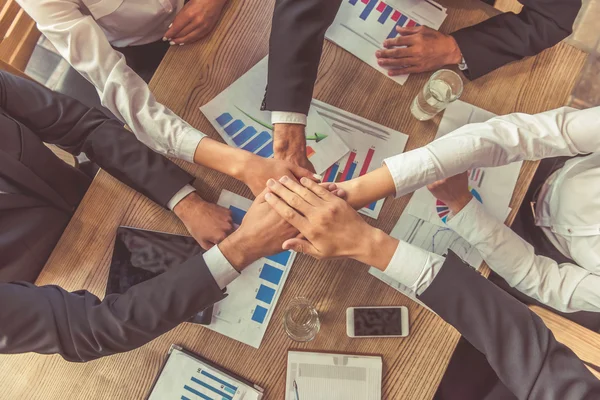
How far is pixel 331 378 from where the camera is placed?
3.08 ft

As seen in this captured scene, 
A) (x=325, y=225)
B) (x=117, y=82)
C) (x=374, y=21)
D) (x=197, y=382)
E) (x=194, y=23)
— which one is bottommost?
(x=197, y=382)

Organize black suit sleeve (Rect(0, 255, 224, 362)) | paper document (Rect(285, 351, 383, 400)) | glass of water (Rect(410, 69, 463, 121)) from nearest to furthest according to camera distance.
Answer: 1. black suit sleeve (Rect(0, 255, 224, 362))
2. paper document (Rect(285, 351, 383, 400))
3. glass of water (Rect(410, 69, 463, 121))

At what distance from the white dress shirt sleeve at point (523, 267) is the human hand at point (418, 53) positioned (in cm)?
38

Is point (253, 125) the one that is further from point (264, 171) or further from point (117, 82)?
point (117, 82)

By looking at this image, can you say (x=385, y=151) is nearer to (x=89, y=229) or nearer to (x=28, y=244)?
(x=89, y=229)

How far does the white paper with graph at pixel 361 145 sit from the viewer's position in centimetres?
104

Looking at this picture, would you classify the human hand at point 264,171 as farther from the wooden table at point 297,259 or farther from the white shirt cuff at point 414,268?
the white shirt cuff at point 414,268

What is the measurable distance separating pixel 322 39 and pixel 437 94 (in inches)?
12.7

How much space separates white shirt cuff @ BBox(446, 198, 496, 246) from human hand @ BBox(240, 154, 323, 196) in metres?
0.35

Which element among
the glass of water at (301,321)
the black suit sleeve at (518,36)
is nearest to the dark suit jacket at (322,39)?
the black suit sleeve at (518,36)

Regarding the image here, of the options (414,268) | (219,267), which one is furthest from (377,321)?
(219,267)

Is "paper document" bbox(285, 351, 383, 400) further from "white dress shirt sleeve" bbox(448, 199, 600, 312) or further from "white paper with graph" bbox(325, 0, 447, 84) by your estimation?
"white paper with graph" bbox(325, 0, 447, 84)

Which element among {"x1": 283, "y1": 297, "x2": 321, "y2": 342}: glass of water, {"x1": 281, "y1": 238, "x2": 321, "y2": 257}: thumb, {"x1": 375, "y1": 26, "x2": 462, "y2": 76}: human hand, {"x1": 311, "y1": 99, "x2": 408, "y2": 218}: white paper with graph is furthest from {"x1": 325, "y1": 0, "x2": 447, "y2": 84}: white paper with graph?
{"x1": 283, "y1": 297, "x2": 321, "y2": 342}: glass of water

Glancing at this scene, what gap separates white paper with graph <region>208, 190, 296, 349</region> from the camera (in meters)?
0.94
